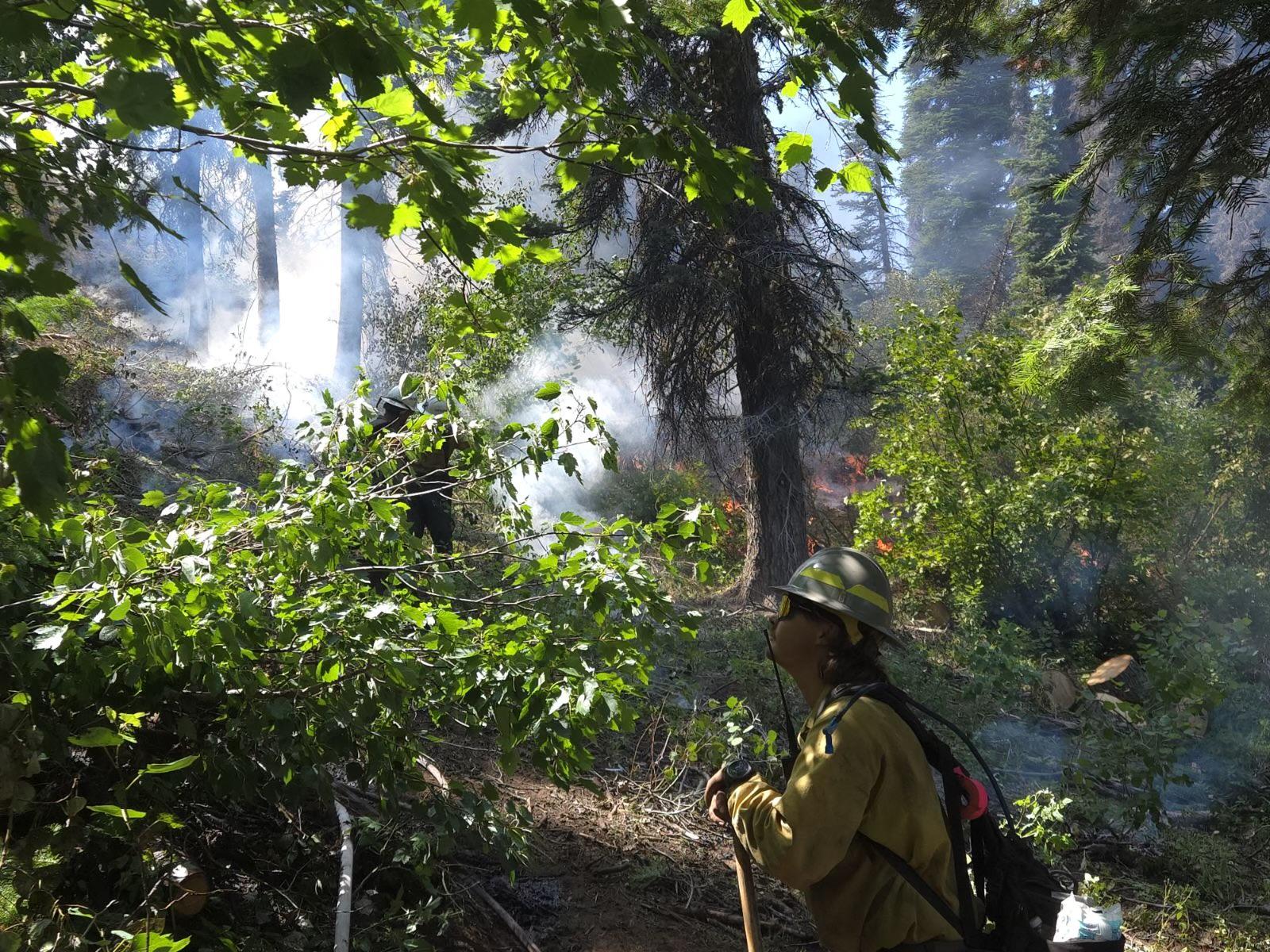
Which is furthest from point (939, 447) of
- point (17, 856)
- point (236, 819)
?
point (17, 856)

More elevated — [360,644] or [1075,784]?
[360,644]

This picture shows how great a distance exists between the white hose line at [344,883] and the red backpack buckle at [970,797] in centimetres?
200

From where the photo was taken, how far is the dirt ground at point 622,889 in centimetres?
392

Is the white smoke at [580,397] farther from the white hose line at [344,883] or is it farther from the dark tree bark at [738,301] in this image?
the white hose line at [344,883]

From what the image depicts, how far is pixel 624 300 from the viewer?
10.6 meters

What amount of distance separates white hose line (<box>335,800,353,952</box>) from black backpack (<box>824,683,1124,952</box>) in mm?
1811

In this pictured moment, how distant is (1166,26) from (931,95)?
41470mm

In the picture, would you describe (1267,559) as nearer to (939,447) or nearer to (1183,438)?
(1183,438)

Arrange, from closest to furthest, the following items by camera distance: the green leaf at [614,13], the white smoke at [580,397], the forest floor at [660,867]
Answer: the green leaf at [614,13]
the forest floor at [660,867]
the white smoke at [580,397]

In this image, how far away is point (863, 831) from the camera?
2.12 metres

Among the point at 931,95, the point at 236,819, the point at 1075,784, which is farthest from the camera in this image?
the point at 931,95

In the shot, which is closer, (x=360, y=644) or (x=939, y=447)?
(x=360, y=644)

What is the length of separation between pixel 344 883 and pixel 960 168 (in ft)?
146

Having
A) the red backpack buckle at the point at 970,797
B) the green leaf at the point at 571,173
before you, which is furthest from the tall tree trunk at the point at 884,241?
the red backpack buckle at the point at 970,797
